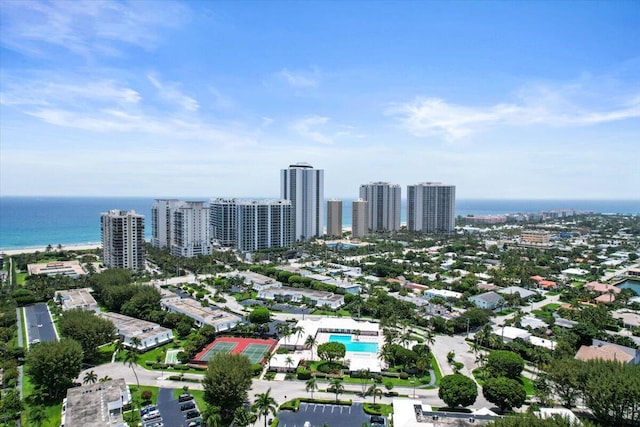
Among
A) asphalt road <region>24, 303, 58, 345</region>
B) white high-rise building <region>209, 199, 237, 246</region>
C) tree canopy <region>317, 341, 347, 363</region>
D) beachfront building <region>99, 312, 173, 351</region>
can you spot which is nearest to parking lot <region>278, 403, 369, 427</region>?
tree canopy <region>317, 341, 347, 363</region>

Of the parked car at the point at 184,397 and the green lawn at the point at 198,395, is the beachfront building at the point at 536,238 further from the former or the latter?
the parked car at the point at 184,397

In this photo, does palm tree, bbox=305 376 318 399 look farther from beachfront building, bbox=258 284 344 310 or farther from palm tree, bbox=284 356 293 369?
beachfront building, bbox=258 284 344 310

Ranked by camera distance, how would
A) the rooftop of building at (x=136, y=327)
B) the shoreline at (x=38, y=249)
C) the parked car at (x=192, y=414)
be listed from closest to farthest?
1. the parked car at (x=192, y=414)
2. the rooftop of building at (x=136, y=327)
3. the shoreline at (x=38, y=249)

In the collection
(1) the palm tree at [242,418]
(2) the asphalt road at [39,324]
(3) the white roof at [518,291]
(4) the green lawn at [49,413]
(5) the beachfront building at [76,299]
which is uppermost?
(5) the beachfront building at [76,299]

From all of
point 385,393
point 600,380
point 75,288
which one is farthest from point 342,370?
point 75,288

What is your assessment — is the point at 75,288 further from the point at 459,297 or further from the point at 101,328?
the point at 459,297

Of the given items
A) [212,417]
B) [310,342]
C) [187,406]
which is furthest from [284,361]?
[212,417]

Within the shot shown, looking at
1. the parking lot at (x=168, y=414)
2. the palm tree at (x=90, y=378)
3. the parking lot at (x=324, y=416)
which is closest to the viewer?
the parking lot at (x=168, y=414)

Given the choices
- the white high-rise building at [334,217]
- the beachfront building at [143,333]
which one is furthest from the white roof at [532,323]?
the white high-rise building at [334,217]

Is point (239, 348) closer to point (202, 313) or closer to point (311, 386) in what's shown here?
point (202, 313)
